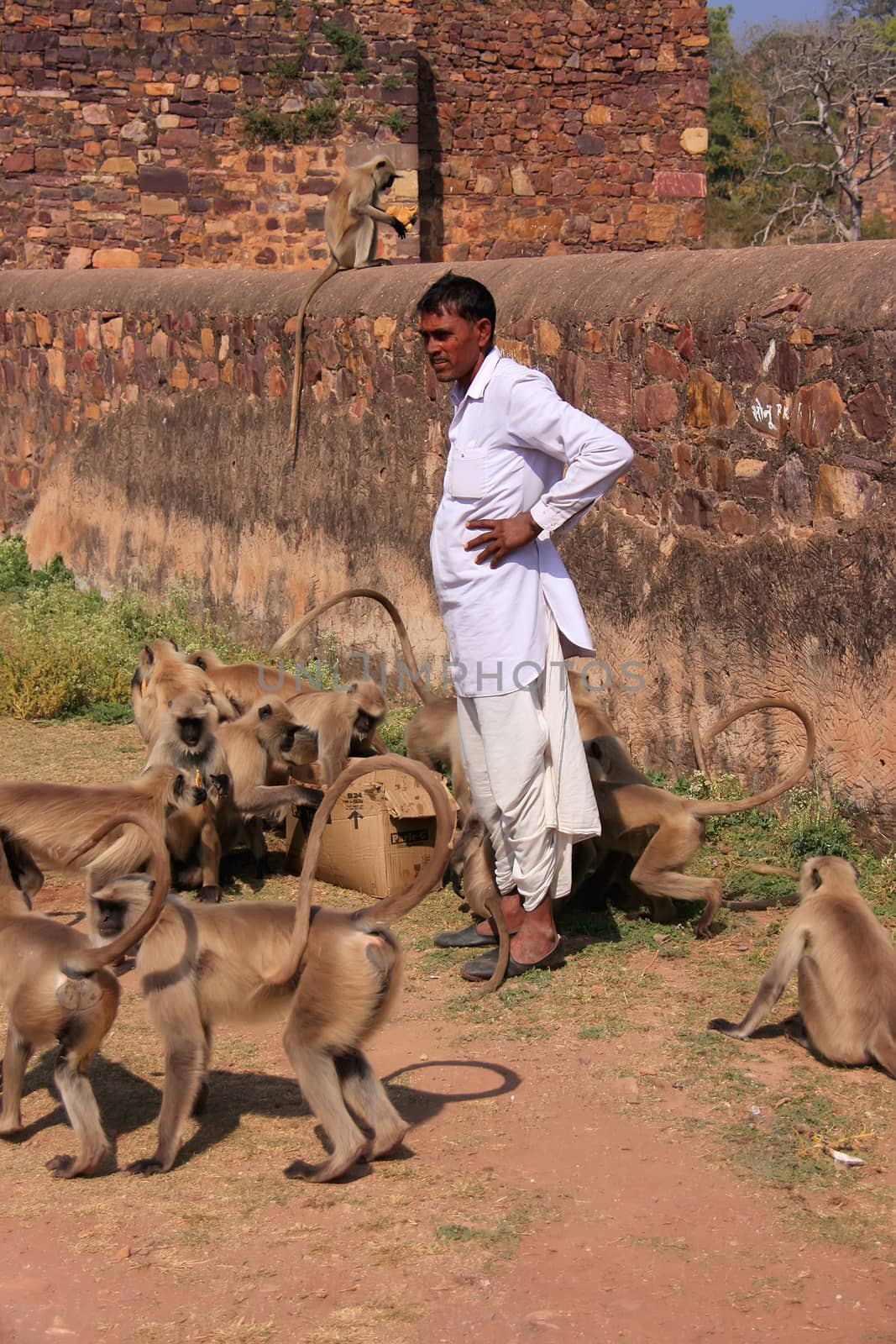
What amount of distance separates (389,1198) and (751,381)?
3283 millimetres

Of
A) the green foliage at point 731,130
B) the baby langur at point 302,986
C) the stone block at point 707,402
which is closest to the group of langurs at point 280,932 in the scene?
the baby langur at point 302,986

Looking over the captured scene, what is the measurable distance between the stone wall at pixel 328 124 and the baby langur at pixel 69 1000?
40.7 ft

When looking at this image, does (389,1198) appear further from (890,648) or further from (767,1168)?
(890,648)

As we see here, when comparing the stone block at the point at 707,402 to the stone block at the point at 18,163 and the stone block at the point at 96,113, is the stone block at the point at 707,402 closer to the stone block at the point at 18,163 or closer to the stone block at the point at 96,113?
the stone block at the point at 96,113

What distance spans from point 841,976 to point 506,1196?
110cm

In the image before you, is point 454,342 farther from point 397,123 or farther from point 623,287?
point 397,123

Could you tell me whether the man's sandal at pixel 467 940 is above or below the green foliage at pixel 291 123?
below

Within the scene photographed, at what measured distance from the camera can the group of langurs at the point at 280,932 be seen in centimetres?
377

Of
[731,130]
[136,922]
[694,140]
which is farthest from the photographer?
[731,130]

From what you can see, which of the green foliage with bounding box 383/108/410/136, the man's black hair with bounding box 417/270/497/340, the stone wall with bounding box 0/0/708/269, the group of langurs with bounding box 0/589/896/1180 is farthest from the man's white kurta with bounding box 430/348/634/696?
the green foliage with bounding box 383/108/410/136

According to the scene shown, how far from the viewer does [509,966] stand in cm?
500

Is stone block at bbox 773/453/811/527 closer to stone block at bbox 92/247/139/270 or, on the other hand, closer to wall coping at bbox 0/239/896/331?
wall coping at bbox 0/239/896/331

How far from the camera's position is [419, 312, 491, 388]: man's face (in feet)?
15.9

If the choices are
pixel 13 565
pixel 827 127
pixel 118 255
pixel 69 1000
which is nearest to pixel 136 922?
pixel 69 1000
